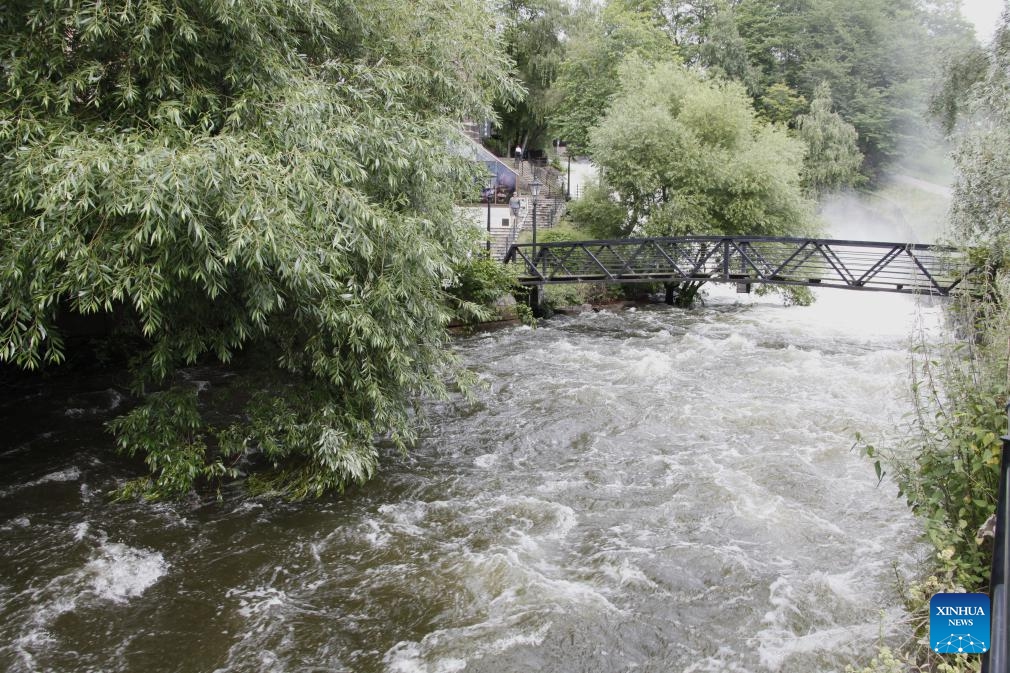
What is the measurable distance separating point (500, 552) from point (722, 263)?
14.8 metres

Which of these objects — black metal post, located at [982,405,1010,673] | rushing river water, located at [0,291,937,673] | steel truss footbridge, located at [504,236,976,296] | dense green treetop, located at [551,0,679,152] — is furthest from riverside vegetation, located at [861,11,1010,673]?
dense green treetop, located at [551,0,679,152]

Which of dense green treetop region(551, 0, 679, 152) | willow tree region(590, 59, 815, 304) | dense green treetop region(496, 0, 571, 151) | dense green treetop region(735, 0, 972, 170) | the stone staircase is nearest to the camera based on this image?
willow tree region(590, 59, 815, 304)

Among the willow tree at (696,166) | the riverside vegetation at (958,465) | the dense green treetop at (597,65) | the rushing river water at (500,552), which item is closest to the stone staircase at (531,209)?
the dense green treetop at (597,65)

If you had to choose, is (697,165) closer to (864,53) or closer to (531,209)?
(531,209)

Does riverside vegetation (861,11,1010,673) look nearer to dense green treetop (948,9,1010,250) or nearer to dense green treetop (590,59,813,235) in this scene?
dense green treetop (948,9,1010,250)

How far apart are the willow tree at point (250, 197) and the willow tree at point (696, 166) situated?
13.0m

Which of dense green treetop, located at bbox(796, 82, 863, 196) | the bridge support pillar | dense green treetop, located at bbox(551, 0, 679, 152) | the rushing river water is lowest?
the rushing river water

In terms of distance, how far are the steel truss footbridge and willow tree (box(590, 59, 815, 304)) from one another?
0.93 metres

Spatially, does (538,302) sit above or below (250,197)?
below

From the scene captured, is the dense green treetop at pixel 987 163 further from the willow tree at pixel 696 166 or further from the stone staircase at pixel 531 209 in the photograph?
the stone staircase at pixel 531 209

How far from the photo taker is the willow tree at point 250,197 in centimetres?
614

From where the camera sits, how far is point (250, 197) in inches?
245

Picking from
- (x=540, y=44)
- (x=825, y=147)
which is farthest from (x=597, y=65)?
(x=825, y=147)

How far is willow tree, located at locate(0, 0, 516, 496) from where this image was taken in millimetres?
6137
